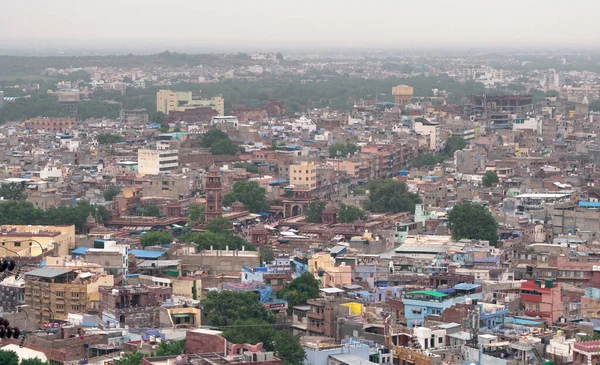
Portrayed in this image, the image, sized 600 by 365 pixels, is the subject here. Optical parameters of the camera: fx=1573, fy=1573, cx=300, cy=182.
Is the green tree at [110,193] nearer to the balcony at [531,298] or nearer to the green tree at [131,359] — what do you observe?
the balcony at [531,298]

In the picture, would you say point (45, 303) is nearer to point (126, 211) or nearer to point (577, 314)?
point (577, 314)

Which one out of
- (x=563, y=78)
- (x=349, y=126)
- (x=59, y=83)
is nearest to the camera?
(x=349, y=126)

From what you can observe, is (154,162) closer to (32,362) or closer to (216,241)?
(216,241)

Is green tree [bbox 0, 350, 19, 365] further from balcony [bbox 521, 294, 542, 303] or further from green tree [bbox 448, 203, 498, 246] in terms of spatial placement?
green tree [bbox 448, 203, 498, 246]

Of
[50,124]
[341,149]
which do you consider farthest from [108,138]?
[50,124]

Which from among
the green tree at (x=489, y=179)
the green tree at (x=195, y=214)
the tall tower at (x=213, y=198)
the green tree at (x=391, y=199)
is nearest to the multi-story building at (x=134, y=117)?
the green tree at (x=489, y=179)

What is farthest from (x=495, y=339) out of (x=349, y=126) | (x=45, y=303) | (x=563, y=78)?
(x=563, y=78)

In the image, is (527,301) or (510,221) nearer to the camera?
(527,301)
